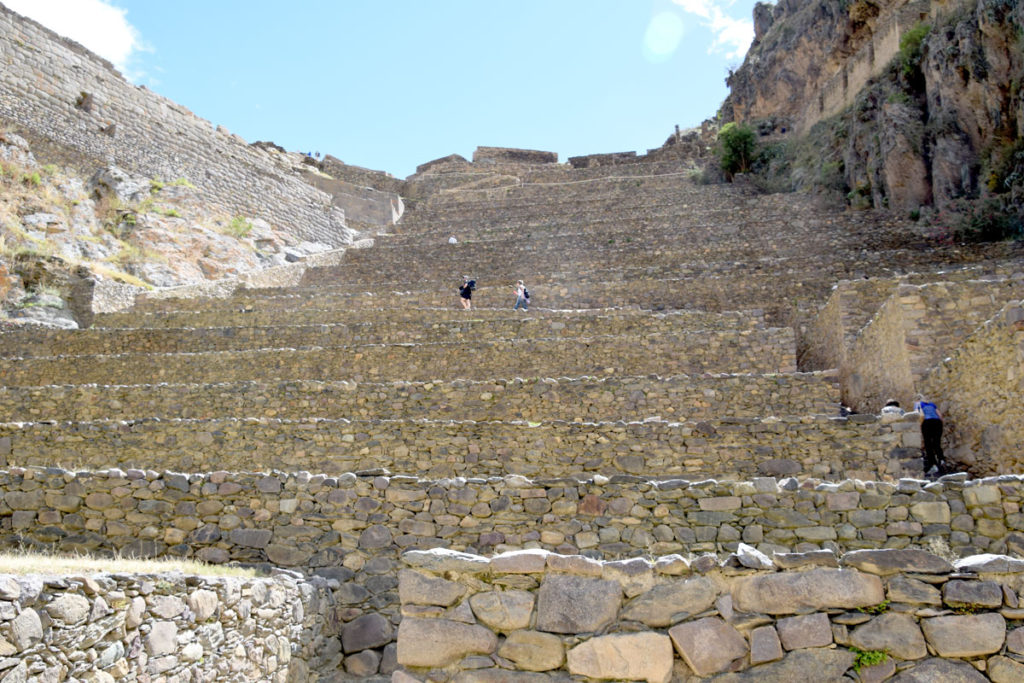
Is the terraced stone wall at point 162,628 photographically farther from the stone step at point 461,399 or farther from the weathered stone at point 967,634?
the stone step at point 461,399

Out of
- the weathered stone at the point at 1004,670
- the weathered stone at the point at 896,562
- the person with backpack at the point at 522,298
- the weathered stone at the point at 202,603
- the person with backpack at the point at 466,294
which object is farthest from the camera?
the person with backpack at the point at 466,294

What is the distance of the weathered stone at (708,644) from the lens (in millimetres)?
3488

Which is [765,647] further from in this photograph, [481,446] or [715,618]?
[481,446]

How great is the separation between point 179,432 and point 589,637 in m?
8.53

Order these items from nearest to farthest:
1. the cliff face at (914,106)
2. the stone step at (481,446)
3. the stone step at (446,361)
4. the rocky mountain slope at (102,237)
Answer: the stone step at (481,446) → the stone step at (446,361) → the rocky mountain slope at (102,237) → the cliff face at (914,106)

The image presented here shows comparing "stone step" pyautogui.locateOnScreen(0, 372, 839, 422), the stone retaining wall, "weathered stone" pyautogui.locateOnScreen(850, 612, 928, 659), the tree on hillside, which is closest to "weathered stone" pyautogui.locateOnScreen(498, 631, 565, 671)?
the stone retaining wall

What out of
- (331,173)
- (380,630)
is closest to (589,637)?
(380,630)

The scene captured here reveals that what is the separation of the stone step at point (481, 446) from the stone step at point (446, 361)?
3927mm

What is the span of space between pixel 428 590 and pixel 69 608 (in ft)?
6.01

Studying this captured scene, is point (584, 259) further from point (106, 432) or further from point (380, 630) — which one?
point (380, 630)

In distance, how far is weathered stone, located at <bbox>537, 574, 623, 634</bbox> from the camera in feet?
A: 12.2

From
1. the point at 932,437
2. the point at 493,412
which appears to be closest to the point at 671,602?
the point at 932,437

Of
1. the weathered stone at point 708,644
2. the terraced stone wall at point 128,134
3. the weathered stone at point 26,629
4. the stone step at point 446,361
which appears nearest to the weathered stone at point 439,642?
the weathered stone at point 708,644

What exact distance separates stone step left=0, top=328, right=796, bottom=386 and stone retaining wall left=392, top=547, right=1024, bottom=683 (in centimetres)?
1020
